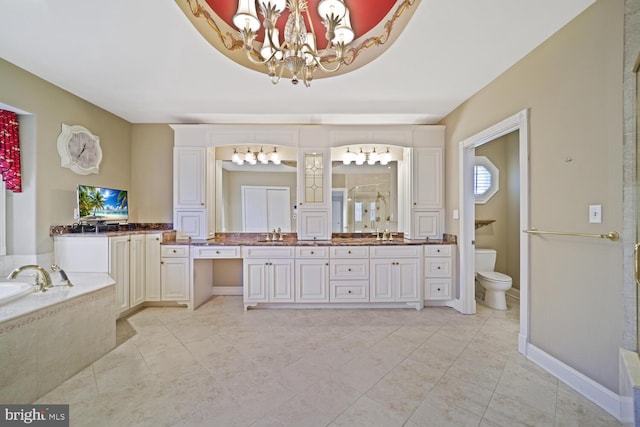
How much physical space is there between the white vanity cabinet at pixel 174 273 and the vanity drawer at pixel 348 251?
188 centimetres

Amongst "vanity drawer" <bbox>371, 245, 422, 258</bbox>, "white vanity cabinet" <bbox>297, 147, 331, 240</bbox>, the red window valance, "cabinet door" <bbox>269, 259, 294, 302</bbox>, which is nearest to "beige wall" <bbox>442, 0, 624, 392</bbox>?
"vanity drawer" <bbox>371, 245, 422, 258</bbox>

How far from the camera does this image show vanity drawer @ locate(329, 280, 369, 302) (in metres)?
3.01

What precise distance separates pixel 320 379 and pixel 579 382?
1737mm

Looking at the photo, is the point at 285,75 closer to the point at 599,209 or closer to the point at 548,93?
the point at 548,93

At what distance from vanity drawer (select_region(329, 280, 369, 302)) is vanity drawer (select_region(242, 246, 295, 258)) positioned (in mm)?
683

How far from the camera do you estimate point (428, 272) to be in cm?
307

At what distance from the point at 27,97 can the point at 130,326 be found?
244 centimetres

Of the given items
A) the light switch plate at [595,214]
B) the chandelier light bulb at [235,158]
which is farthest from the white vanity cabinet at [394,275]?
the chandelier light bulb at [235,158]

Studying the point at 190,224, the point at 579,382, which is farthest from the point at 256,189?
the point at 579,382

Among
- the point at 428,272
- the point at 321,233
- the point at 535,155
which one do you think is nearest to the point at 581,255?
the point at 535,155

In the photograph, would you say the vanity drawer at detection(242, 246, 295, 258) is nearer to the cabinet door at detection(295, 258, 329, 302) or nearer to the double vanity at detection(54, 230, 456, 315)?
the double vanity at detection(54, 230, 456, 315)

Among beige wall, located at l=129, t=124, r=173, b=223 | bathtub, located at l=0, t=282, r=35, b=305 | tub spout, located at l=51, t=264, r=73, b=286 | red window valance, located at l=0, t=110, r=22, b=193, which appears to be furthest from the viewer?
beige wall, located at l=129, t=124, r=173, b=223

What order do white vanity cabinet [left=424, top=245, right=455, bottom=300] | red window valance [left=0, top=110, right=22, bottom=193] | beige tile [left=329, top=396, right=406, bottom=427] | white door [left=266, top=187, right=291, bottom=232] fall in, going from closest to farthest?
beige tile [left=329, top=396, right=406, bottom=427], red window valance [left=0, top=110, right=22, bottom=193], white vanity cabinet [left=424, top=245, right=455, bottom=300], white door [left=266, top=187, right=291, bottom=232]

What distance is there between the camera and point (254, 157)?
12.0ft
